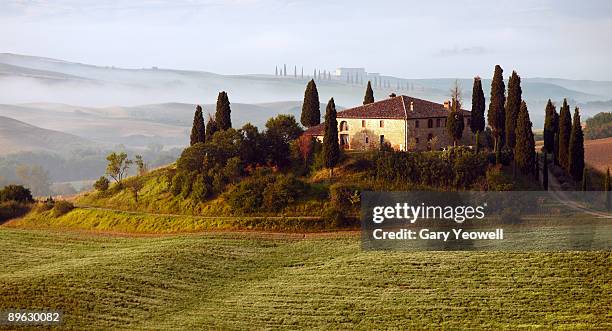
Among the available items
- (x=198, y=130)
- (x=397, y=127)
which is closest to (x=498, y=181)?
(x=397, y=127)

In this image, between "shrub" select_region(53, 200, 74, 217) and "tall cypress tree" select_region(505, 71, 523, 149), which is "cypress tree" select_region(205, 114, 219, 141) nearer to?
"shrub" select_region(53, 200, 74, 217)

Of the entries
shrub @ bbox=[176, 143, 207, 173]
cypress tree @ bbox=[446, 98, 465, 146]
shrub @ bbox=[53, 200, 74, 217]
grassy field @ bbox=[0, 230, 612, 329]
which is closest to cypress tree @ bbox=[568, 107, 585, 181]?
cypress tree @ bbox=[446, 98, 465, 146]

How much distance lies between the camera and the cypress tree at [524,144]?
210ft

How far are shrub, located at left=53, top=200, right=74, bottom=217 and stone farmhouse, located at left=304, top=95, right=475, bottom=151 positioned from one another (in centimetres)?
2255

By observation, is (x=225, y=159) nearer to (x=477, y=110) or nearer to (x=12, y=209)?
(x=12, y=209)

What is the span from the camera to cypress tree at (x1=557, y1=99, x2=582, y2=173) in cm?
6575

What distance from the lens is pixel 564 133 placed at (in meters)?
66.1

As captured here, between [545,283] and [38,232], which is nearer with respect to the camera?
[545,283]

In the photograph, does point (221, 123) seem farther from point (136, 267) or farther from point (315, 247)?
point (136, 267)

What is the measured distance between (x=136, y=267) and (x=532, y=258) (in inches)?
964

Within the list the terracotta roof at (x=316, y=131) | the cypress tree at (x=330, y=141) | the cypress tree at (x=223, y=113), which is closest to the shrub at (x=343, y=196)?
the cypress tree at (x=330, y=141)

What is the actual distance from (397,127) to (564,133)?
14212 mm

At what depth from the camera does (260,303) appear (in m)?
41.8

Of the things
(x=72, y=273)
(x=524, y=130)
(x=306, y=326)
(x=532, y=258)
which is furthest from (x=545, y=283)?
(x=72, y=273)
